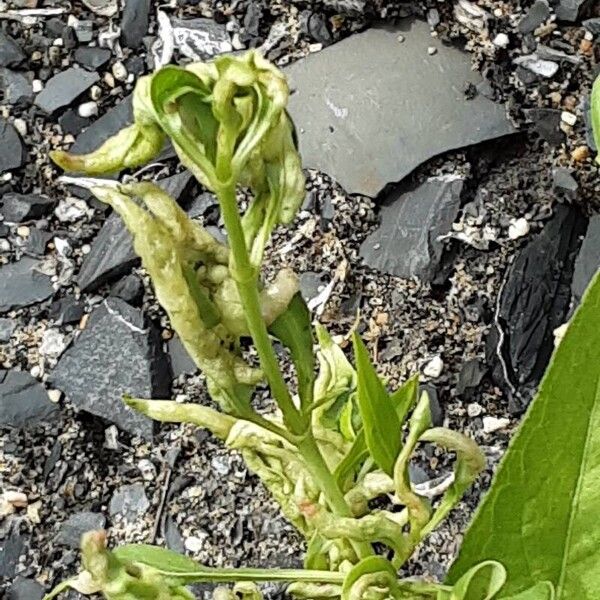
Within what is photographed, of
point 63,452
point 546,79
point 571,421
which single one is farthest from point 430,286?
point 571,421

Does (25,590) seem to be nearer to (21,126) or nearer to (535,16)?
(21,126)

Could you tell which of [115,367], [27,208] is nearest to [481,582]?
[115,367]

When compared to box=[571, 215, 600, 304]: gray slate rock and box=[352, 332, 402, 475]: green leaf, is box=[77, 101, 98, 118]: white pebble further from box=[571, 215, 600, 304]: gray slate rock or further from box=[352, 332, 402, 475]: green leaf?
box=[352, 332, 402, 475]: green leaf

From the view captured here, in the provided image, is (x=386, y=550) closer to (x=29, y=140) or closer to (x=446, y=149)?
(x=446, y=149)

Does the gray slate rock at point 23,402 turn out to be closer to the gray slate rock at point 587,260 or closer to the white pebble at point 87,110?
the white pebble at point 87,110

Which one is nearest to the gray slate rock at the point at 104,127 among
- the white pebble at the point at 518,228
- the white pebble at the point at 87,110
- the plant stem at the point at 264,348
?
the white pebble at the point at 87,110

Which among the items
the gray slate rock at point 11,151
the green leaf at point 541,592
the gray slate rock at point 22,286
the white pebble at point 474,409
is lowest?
the white pebble at point 474,409
